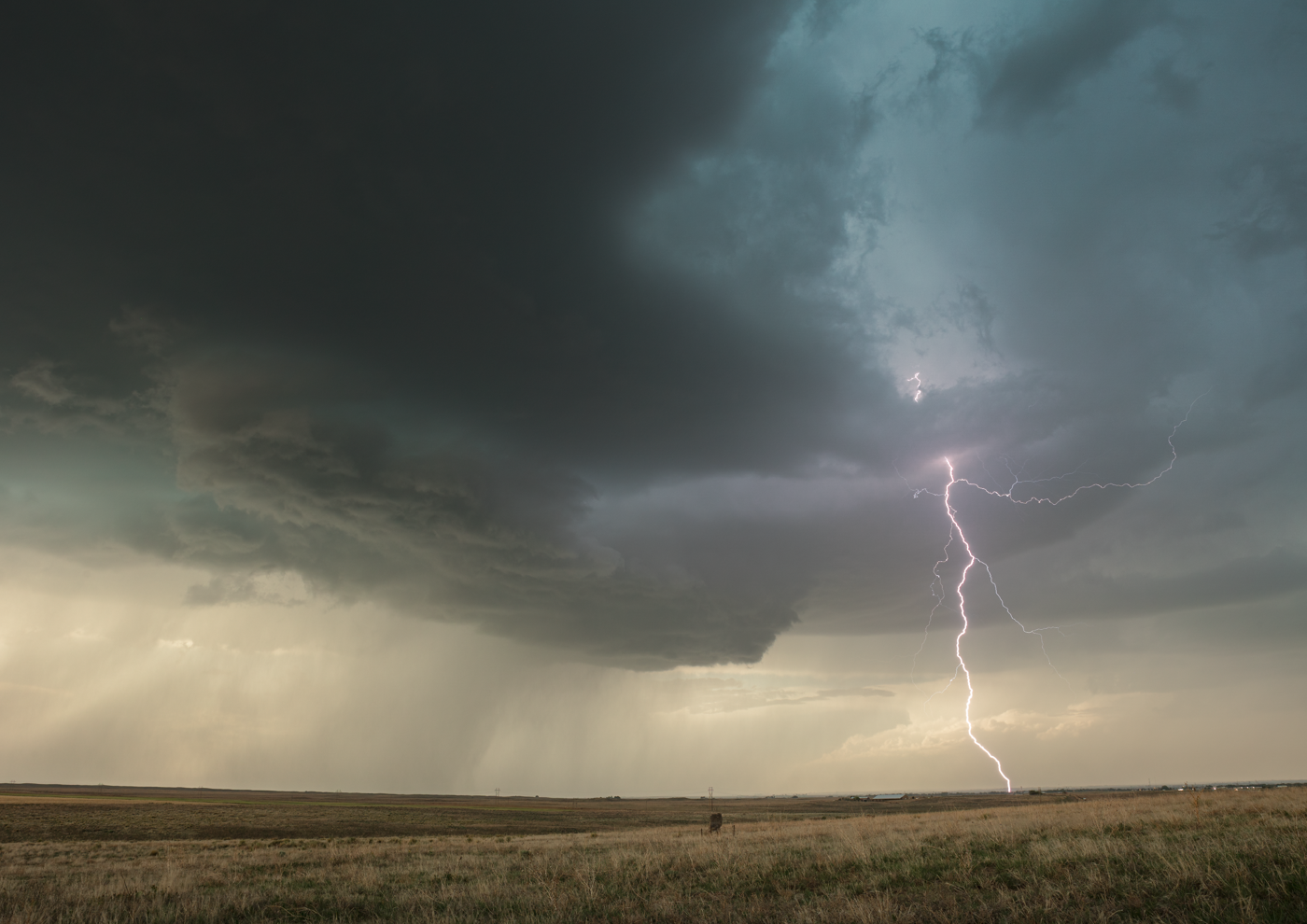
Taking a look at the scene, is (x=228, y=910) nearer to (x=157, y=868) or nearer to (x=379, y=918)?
(x=379, y=918)

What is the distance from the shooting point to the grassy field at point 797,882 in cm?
1020

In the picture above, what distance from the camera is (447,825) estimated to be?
70812 millimetres

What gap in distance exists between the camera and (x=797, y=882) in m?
14.4

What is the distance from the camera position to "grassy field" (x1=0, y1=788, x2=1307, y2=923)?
33.4 ft

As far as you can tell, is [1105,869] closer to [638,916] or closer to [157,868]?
[638,916]

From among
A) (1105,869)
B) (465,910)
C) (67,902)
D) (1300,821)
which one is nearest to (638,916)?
(465,910)

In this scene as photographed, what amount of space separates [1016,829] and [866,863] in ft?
30.0

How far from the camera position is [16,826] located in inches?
2100

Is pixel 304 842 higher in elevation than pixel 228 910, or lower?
lower

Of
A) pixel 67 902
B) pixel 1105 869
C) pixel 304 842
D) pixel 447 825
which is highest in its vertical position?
pixel 1105 869

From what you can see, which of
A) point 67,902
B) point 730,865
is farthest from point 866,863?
point 67,902

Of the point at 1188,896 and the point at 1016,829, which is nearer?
the point at 1188,896

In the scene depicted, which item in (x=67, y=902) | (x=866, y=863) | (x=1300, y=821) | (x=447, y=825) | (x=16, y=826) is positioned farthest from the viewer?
(x=447, y=825)

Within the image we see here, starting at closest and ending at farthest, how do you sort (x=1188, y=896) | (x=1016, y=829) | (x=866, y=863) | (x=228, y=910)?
(x=1188, y=896) → (x=228, y=910) → (x=866, y=863) → (x=1016, y=829)
